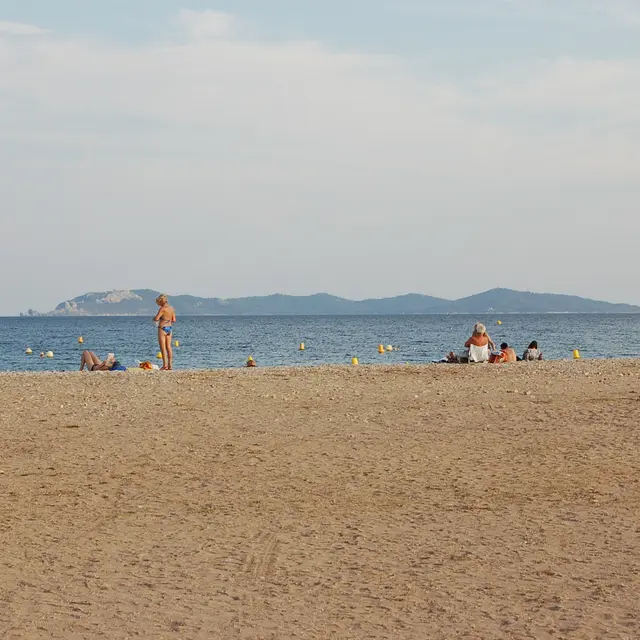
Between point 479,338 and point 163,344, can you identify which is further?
point 479,338

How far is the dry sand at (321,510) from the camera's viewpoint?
20.4ft

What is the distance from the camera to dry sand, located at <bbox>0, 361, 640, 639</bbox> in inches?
245

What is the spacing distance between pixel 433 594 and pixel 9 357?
57.7m

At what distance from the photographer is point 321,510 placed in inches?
343

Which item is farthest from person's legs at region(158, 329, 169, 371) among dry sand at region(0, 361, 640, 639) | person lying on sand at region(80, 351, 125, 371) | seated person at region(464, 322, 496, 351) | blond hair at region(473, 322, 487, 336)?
blond hair at region(473, 322, 487, 336)

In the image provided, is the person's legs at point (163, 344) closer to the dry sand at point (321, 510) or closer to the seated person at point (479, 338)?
the dry sand at point (321, 510)

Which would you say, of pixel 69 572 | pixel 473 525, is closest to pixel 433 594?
pixel 473 525

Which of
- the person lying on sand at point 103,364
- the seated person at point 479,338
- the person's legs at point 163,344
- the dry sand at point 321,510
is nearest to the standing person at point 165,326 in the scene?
the person's legs at point 163,344

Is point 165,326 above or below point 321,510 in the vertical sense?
above

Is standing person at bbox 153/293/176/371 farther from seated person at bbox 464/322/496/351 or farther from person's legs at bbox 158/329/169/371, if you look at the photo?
seated person at bbox 464/322/496/351

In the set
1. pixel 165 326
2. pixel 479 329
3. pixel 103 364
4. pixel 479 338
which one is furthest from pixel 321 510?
pixel 103 364

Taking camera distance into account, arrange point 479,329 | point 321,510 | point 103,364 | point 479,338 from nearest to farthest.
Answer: point 321,510
point 479,329
point 479,338
point 103,364

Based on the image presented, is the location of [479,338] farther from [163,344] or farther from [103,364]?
[103,364]

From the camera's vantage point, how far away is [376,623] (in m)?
6.03
